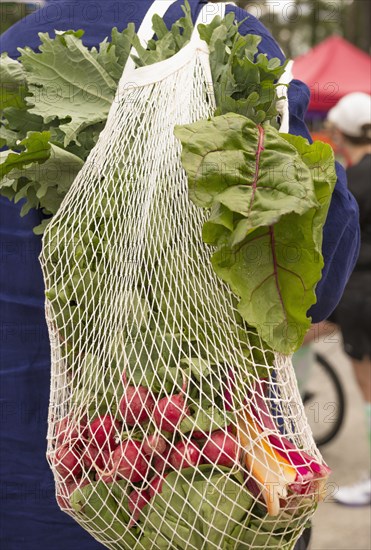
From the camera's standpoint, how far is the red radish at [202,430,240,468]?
1.59 m

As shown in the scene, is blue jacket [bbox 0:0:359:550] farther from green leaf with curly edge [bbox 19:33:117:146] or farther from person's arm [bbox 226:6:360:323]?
green leaf with curly edge [bbox 19:33:117:146]

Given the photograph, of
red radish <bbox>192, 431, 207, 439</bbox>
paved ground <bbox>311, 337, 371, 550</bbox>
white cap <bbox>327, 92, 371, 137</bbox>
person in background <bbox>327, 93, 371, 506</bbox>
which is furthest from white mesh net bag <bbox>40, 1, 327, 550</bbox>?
white cap <bbox>327, 92, 371, 137</bbox>

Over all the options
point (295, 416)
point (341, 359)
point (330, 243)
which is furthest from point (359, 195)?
point (341, 359)

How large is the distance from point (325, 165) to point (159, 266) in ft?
1.24

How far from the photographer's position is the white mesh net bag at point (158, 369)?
1.61 m

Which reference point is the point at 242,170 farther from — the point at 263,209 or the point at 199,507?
the point at 199,507

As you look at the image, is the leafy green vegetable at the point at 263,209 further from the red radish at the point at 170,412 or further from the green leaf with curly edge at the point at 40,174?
the green leaf with curly edge at the point at 40,174

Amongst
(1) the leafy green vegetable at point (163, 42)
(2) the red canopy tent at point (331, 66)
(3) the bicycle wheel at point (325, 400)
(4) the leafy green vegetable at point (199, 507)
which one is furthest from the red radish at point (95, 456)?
(2) the red canopy tent at point (331, 66)

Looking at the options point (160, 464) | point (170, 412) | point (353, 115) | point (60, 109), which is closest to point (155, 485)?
point (160, 464)

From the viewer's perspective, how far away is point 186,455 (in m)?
1.59

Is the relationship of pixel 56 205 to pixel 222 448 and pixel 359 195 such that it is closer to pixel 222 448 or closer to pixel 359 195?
pixel 222 448

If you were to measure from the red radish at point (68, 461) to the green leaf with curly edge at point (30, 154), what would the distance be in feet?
1.92

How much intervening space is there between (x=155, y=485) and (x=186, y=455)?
10cm

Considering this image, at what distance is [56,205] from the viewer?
192 cm
